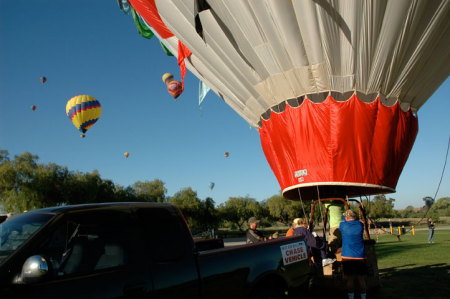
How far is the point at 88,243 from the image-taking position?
2.91 m

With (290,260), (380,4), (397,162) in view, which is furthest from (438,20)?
(290,260)

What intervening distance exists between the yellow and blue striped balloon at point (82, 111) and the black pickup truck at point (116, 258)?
2869cm

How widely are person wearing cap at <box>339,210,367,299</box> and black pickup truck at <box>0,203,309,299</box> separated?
2606 mm

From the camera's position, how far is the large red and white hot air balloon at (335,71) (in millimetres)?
8234

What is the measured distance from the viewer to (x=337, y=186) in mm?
9336

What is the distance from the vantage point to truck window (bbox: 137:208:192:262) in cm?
329

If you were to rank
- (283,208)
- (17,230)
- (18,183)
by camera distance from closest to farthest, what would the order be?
(17,230) → (18,183) → (283,208)

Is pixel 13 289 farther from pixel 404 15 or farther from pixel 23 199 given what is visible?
pixel 23 199

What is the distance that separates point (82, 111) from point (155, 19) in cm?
2081

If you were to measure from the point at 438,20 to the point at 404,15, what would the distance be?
3.40ft

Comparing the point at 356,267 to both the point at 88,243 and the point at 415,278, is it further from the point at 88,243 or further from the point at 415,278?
the point at 88,243

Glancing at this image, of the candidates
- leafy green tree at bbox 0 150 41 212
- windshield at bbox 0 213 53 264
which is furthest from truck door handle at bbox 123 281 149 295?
leafy green tree at bbox 0 150 41 212


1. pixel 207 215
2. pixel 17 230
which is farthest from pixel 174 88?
pixel 207 215

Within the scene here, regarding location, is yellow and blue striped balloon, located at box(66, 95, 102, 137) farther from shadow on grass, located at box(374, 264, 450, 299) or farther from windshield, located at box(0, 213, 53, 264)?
windshield, located at box(0, 213, 53, 264)
